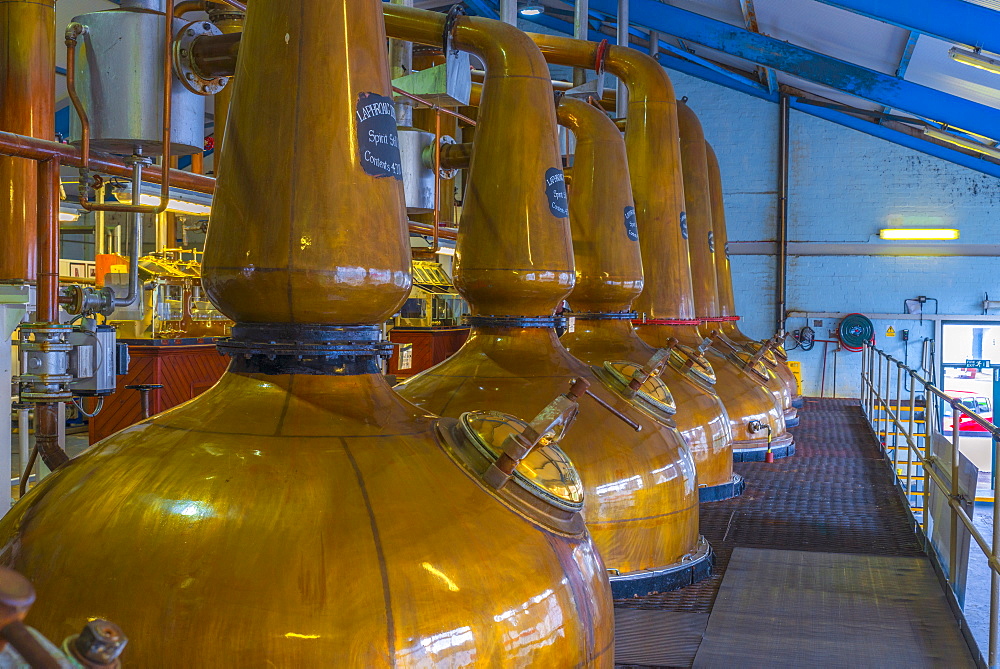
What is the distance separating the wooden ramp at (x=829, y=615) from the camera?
3.12 meters

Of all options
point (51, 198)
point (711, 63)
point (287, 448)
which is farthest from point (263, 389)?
point (711, 63)

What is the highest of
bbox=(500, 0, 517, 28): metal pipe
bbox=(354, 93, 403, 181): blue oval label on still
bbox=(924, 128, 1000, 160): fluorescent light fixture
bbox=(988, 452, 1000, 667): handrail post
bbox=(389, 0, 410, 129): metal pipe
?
bbox=(924, 128, 1000, 160): fluorescent light fixture

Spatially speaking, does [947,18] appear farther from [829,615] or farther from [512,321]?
[512,321]

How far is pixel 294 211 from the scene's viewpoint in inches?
69.4

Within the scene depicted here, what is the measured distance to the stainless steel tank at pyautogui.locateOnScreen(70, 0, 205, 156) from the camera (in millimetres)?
2629

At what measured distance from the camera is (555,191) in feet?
10.5

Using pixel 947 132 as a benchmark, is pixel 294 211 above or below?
below

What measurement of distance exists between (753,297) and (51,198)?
46.6 feet

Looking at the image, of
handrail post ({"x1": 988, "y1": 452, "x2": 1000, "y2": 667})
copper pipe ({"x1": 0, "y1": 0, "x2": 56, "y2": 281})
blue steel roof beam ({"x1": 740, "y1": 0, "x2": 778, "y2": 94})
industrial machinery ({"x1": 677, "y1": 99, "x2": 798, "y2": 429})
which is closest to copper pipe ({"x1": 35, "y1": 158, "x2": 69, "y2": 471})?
copper pipe ({"x1": 0, "y1": 0, "x2": 56, "y2": 281})

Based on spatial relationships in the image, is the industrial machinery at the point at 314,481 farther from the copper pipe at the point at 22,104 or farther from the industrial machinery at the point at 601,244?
the copper pipe at the point at 22,104

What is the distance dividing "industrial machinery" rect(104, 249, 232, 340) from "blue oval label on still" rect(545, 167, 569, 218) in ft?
27.1

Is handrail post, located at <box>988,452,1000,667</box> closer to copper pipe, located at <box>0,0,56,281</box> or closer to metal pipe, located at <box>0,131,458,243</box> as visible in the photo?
metal pipe, located at <box>0,131,458,243</box>

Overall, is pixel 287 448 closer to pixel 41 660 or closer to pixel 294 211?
pixel 294 211

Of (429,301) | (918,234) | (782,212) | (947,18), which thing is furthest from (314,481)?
(918,234)
